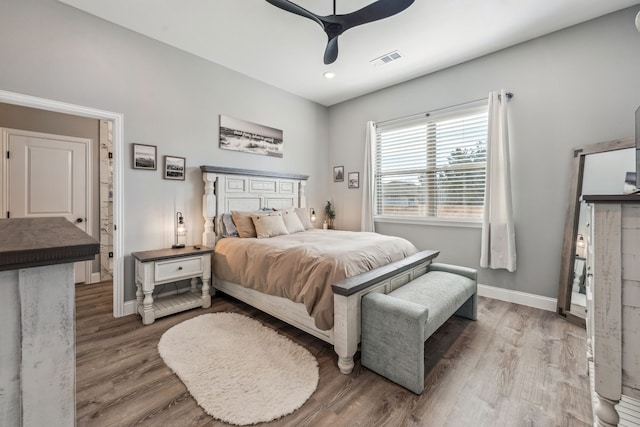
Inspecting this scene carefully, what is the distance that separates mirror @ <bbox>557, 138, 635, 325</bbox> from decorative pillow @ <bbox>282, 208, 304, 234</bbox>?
10.0ft

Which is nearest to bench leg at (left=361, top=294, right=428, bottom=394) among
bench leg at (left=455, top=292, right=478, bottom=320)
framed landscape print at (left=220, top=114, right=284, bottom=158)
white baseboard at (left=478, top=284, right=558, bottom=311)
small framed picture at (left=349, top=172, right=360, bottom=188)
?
bench leg at (left=455, top=292, right=478, bottom=320)

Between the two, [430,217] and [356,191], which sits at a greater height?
[356,191]

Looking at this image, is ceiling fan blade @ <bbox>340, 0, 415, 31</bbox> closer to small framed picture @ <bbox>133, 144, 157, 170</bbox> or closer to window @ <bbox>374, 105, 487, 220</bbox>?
window @ <bbox>374, 105, 487, 220</bbox>

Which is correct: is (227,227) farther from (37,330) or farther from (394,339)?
(37,330)

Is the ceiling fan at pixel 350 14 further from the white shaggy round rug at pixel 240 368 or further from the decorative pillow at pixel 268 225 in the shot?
the white shaggy round rug at pixel 240 368

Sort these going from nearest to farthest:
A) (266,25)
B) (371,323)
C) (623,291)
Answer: (623,291)
(371,323)
(266,25)

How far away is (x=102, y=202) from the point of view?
4070mm

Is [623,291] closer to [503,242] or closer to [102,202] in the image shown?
[503,242]

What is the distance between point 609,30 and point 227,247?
4543 mm

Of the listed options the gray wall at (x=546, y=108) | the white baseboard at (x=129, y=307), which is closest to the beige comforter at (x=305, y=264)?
the white baseboard at (x=129, y=307)

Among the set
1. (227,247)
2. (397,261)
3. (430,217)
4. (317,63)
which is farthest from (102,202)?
(430,217)

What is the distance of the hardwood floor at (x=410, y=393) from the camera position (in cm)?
156

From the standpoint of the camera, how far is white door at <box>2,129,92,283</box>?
133 inches

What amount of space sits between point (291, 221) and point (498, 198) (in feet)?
8.55
